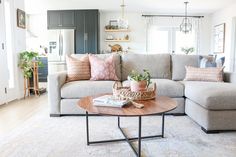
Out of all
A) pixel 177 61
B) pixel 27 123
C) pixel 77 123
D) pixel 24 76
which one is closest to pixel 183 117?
pixel 177 61

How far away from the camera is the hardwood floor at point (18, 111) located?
284cm

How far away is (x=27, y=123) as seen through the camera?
2.86 meters

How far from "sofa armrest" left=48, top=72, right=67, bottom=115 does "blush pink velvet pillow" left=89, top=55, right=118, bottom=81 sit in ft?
1.77

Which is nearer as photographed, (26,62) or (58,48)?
(26,62)

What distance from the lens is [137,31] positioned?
7.60 m

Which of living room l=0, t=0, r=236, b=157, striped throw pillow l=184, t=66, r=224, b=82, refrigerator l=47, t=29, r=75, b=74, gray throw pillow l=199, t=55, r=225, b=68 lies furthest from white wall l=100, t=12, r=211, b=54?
striped throw pillow l=184, t=66, r=224, b=82

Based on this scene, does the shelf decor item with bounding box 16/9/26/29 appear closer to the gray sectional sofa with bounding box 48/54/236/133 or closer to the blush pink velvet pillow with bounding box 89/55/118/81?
the gray sectional sofa with bounding box 48/54/236/133

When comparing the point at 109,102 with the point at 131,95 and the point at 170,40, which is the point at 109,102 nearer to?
the point at 131,95

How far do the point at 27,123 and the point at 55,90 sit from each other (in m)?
0.56

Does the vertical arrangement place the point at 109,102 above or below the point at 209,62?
below

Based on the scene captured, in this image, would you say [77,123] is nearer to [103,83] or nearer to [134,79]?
[103,83]

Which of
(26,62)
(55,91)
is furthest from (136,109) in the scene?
(26,62)

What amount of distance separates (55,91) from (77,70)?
0.51 metres

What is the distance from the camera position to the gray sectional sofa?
245 centimetres
